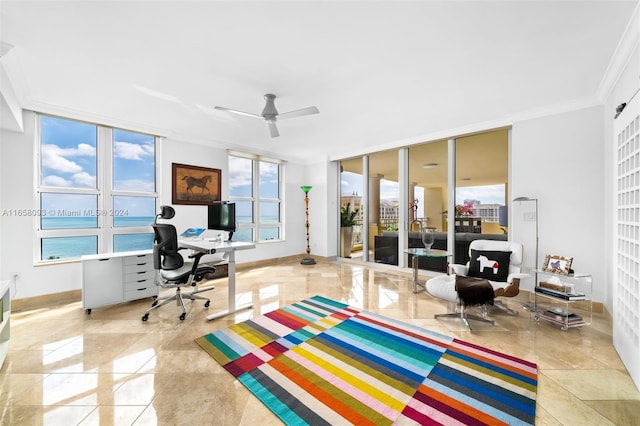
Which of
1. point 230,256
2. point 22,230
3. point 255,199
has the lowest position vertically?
point 230,256

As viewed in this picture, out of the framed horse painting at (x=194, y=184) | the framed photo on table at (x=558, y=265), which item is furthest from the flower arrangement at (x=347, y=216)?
the framed photo on table at (x=558, y=265)

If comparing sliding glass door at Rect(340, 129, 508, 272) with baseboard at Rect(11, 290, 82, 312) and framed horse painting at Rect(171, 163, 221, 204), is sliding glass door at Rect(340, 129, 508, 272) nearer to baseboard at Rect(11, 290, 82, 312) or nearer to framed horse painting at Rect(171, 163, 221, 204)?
framed horse painting at Rect(171, 163, 221, 204)

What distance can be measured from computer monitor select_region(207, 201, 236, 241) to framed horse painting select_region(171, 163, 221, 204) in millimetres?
A: 1128

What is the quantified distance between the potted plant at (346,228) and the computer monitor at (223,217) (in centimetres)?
343

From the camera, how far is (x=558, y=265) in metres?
3.07

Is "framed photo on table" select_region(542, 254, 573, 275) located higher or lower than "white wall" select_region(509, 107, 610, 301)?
lower

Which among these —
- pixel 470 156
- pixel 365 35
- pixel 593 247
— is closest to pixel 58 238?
pixel 365 35

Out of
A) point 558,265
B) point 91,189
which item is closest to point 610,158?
point 558,265

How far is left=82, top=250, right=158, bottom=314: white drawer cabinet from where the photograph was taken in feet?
10.7

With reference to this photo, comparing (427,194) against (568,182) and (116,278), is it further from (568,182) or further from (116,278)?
(116,278)

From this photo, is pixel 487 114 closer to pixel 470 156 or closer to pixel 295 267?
pixel 470 156

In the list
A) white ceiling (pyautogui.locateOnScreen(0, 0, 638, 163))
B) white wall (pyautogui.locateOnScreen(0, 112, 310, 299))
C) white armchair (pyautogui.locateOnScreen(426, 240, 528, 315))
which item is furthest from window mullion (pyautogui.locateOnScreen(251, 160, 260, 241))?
white armchair (pyautogui.locateOnScreen(426, 240, 528, 315))

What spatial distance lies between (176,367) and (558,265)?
4.02 meters

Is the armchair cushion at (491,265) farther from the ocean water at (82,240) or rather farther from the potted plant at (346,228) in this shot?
the ocean water at (82,240)
